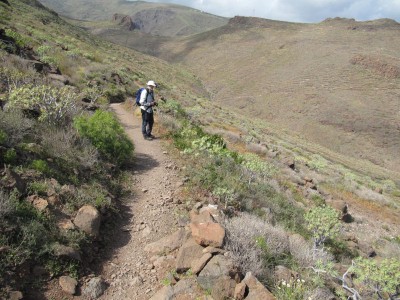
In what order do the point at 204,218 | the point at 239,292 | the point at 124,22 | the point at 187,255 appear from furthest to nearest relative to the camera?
the point at 124,22, the point at 204,218, the point at 187,255, the point at 239,292

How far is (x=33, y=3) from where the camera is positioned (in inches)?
2397

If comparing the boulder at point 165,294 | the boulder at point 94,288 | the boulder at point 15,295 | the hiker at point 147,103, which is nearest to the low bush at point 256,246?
the boulder at point 165,294

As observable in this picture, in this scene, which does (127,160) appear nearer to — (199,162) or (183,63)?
(199,162)

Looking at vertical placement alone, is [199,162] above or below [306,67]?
below

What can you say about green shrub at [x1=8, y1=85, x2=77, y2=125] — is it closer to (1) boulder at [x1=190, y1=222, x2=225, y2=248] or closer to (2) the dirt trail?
(2) the dirt trail

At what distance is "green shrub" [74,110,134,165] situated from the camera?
736 centimetres

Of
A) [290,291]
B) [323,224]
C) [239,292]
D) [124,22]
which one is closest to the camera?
[239,292]

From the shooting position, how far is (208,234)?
489cm

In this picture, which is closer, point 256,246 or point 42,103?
point 256,246

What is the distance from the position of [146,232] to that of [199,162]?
329 centimetres

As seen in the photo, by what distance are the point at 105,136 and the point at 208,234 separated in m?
3.92

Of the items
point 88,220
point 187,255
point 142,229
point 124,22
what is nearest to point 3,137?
point 88,220

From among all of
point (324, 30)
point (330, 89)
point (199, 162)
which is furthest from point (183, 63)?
point (199, 162)

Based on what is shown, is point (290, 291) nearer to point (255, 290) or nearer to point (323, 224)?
point (255, 290)
